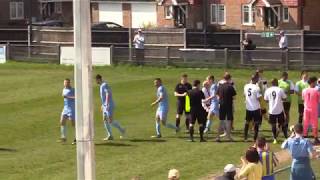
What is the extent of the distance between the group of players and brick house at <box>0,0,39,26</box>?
54.4m

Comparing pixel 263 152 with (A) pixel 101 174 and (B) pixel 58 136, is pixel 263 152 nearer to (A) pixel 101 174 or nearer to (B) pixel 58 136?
(A) pixel 101 174

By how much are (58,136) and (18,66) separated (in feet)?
72.6

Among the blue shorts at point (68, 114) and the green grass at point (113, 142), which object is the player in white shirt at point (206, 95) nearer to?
the green grass at point (113, 142)

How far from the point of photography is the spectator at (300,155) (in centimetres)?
1870

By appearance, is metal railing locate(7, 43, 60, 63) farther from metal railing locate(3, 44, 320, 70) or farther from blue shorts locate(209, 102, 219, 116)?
blue shorts locate(209, 102, 219, 116)

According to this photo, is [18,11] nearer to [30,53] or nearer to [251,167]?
[30,53]

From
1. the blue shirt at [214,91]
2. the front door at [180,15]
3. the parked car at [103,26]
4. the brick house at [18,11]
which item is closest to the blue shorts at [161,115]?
the blue shirt at [214,91]

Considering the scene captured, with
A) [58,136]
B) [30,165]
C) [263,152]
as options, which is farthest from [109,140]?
[263,152]

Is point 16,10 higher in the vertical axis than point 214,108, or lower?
higher

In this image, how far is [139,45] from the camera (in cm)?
5056

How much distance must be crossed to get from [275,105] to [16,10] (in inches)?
2366

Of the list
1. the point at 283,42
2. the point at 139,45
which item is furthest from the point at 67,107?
the point at 283,42

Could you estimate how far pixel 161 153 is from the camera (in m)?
25.4

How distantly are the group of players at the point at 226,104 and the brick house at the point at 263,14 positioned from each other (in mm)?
34813
